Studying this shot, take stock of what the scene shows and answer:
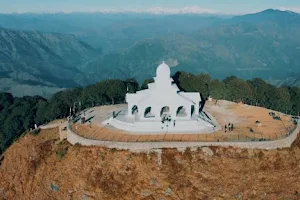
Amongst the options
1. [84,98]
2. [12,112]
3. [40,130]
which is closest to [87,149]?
[40,130]

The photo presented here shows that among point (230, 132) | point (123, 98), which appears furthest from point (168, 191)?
point (123, 98)

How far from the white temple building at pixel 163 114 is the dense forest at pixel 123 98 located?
61.4 feet

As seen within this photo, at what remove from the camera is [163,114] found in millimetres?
68188

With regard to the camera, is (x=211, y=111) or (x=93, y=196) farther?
(x=211, y=111)

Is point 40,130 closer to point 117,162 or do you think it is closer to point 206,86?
point 117,162

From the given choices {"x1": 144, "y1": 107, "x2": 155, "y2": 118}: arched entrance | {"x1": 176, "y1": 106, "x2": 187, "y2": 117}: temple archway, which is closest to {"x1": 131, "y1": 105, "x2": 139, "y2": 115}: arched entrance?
{"x1": 144, "y1": 107, "x2": 155, "y2": 118}: arched entrance

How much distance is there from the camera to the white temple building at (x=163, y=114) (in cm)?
6394

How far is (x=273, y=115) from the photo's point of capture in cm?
7250

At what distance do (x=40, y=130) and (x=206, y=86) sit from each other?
3759 cm

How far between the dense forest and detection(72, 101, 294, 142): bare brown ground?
35.4 ft

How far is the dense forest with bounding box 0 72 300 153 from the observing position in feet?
285

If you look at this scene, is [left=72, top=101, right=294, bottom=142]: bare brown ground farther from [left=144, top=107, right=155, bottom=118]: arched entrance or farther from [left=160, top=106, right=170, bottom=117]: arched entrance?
[left=160, top=106, right=170, bottom=117]: arched entrance

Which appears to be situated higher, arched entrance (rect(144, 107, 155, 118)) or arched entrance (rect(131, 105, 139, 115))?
arched entrance (rect(144, 107, 155, 118))

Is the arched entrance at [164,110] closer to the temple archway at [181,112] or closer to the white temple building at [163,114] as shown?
the white temple building at [163,114]
